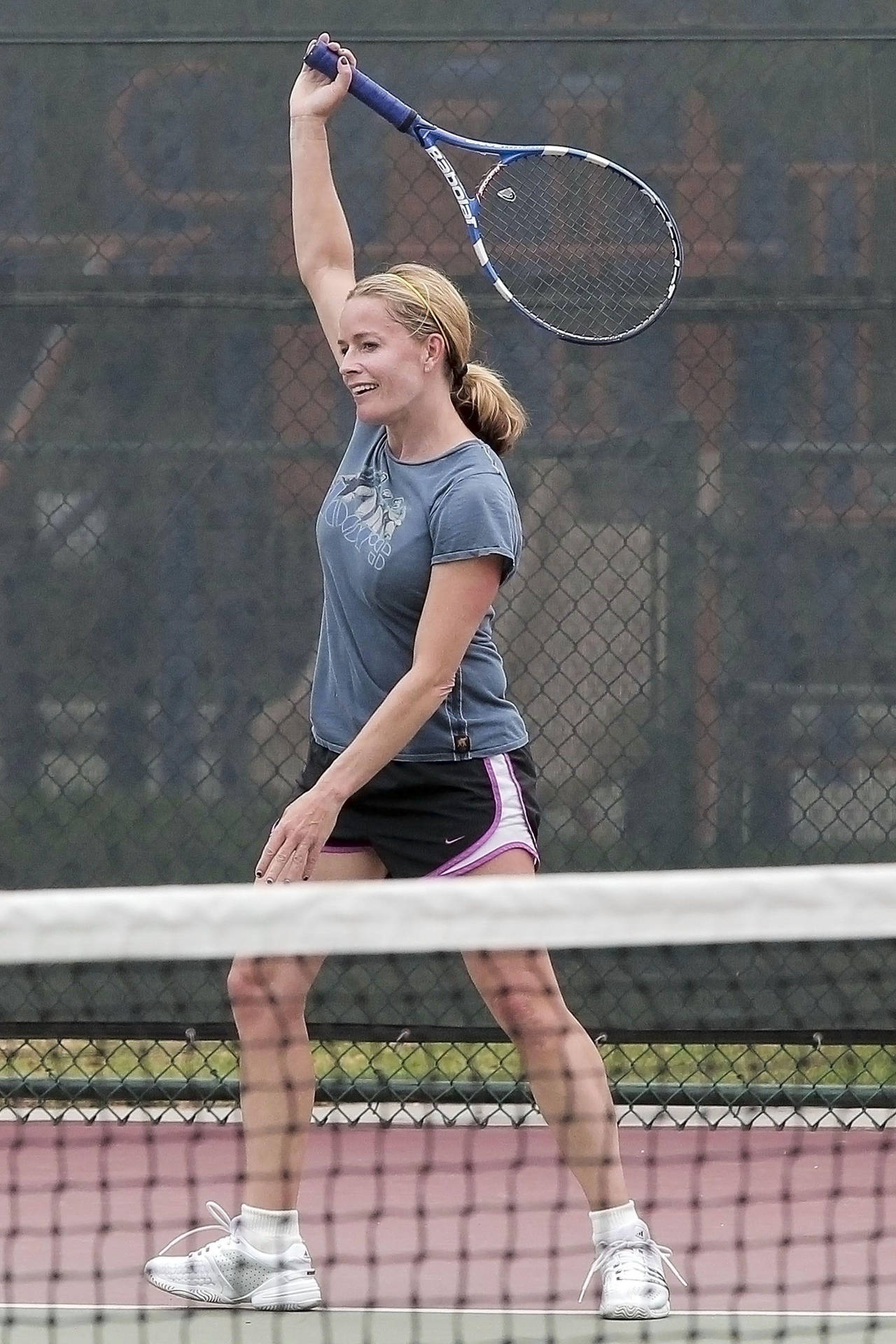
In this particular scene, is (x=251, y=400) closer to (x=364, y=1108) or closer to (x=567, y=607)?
→ (x=567, y=607)

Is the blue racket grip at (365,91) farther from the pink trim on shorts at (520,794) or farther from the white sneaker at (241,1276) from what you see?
the white sneaker at (241,1276)

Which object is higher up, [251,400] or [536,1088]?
[251,400]

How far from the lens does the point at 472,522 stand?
9.50 feet

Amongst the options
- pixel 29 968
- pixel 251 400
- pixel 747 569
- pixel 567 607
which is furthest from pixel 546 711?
pixel 29 968

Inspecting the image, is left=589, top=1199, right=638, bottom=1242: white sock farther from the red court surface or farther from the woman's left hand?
the woman's left hand

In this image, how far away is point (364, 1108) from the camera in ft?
14.4

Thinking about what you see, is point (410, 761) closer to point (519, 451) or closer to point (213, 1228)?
point (213, 1228)

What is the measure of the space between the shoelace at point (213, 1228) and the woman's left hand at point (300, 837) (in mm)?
535

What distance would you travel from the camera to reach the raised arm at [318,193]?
327cm

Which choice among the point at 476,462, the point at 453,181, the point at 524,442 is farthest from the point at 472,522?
the point at 524,442

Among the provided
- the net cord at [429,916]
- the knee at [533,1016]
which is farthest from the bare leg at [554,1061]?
the net cord at [429,916]

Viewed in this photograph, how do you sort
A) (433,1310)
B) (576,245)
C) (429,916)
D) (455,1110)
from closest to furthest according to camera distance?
(429,916) < (433,1310) < (576,245) < (455,1110)

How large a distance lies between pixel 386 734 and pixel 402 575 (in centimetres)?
24

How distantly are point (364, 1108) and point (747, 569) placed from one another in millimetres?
1423
